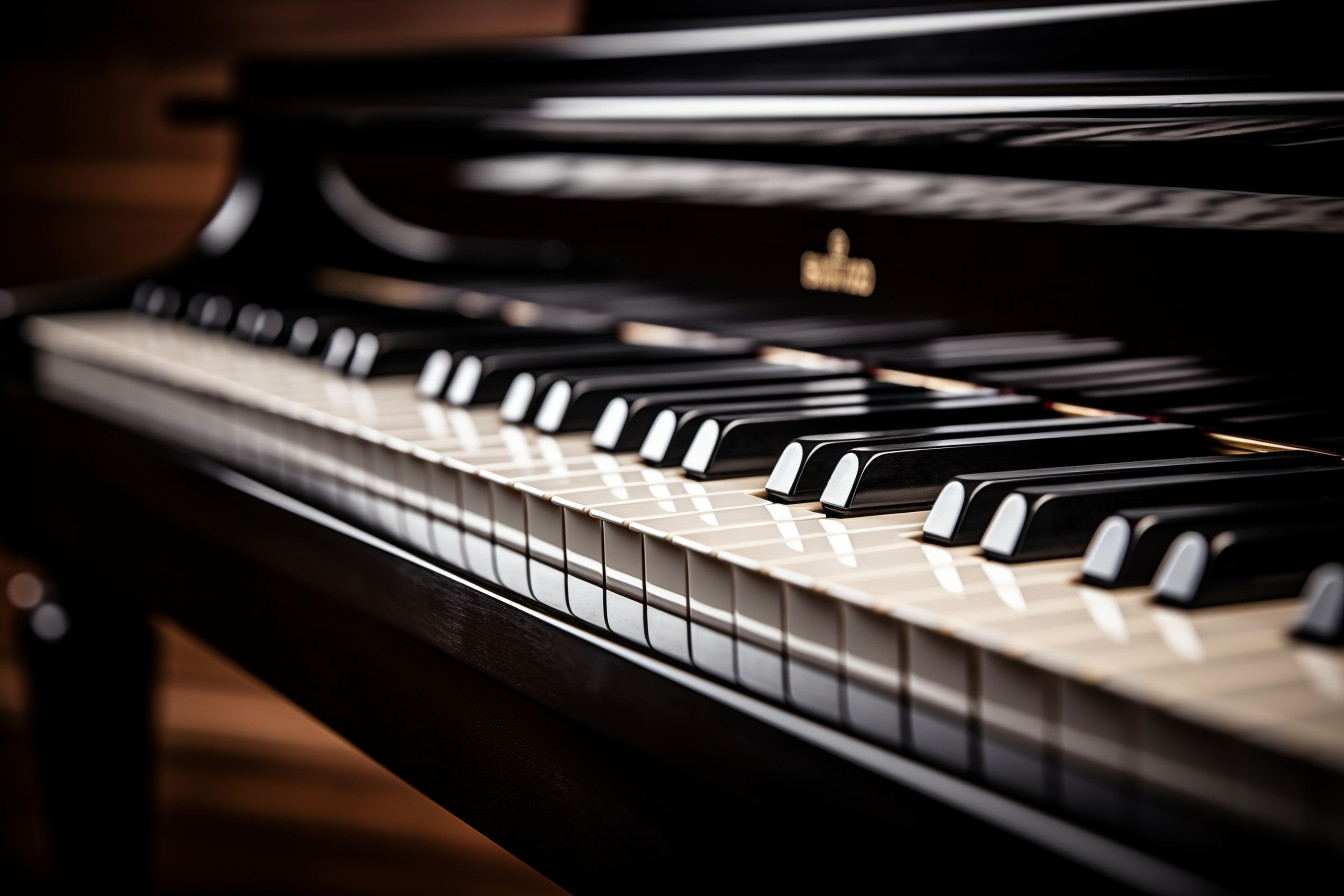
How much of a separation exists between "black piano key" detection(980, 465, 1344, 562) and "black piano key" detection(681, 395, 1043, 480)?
8.4 inches

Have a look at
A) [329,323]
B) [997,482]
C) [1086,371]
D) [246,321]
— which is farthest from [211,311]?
[997,482]

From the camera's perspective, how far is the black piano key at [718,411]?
2.84ft

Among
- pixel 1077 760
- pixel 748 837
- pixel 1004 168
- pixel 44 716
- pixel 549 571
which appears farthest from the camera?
pixel 44 716

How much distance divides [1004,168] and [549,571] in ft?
1.42

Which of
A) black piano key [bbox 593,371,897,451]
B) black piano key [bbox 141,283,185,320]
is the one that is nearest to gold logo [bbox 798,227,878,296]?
black piano key [bbox 593,371,897,451]

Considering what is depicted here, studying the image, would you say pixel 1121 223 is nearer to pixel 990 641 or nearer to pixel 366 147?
pixel 990 641

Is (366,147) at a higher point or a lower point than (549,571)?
higher

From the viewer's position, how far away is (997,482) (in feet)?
2.15

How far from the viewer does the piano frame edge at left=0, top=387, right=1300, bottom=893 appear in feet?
1.85

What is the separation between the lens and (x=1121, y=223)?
860 millimetres

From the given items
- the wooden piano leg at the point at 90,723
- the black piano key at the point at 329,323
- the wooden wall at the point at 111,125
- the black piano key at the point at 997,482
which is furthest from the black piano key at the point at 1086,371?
the wooden wall at the point at 111,125

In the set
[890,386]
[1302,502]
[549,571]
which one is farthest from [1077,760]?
[890,386]

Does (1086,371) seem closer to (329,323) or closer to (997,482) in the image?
(997,482)

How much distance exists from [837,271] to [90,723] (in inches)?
55.3
